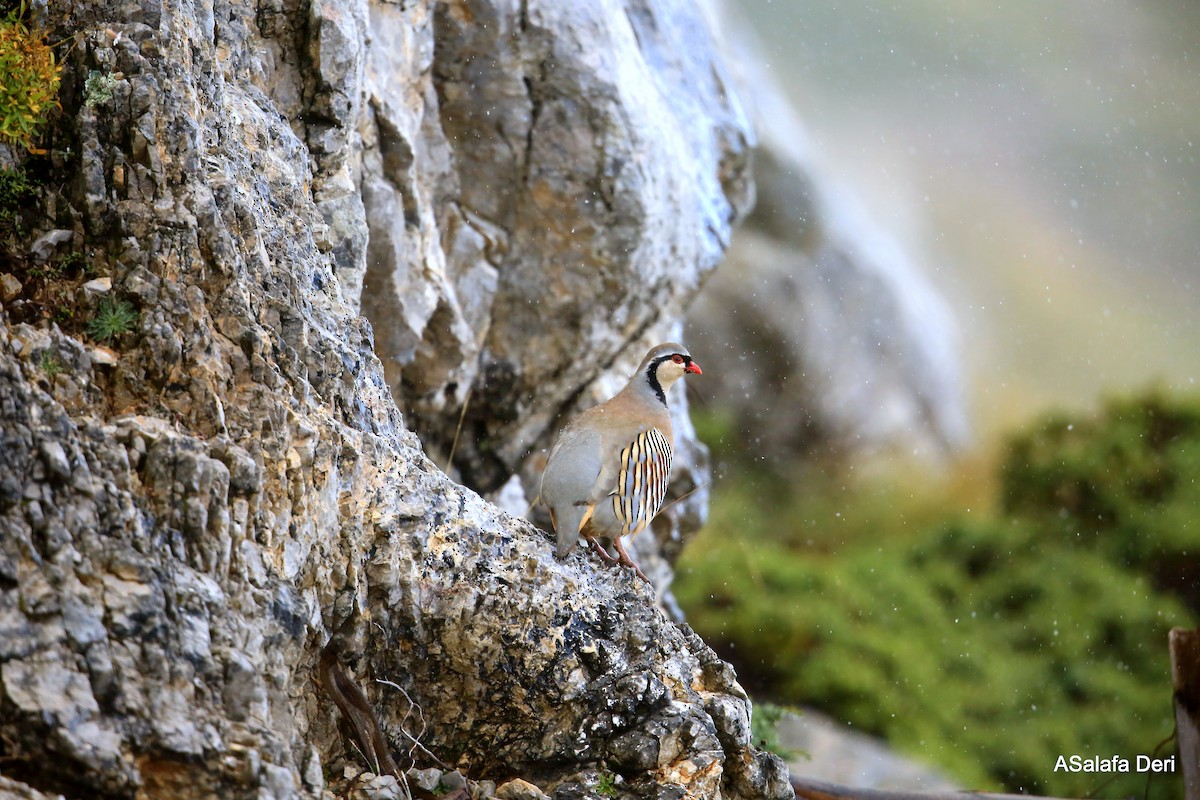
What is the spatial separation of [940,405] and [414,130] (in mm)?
9487

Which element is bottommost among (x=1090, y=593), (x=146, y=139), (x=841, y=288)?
(x=1090, y=593)

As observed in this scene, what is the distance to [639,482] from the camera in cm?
411

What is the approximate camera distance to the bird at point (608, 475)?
156 inches

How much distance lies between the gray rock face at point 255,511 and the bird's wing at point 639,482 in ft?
0.80

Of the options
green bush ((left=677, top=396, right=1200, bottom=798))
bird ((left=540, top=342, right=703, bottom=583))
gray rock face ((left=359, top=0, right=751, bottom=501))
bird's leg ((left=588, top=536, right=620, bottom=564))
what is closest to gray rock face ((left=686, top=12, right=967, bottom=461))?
green bush ((left=677, top=396, right=1200, bottom=798))

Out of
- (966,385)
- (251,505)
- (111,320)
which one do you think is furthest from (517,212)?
(966,385)

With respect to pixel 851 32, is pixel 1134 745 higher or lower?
lower

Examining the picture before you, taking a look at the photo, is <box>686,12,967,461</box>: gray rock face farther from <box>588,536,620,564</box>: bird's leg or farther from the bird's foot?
<box>588,536,620,564</box>: bird's leg

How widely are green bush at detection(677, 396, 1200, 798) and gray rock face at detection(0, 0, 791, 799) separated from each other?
776 centimetres

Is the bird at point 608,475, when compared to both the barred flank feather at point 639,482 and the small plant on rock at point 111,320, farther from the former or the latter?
the small plant on rock at point 111,320

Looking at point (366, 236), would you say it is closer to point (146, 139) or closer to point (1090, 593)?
point (146, 139)

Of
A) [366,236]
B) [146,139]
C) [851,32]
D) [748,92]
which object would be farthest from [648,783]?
[851,32]

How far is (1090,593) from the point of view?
12719 millimetres

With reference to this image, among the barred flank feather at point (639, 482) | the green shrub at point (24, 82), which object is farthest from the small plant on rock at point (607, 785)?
the green shrub at point (24, 82)
